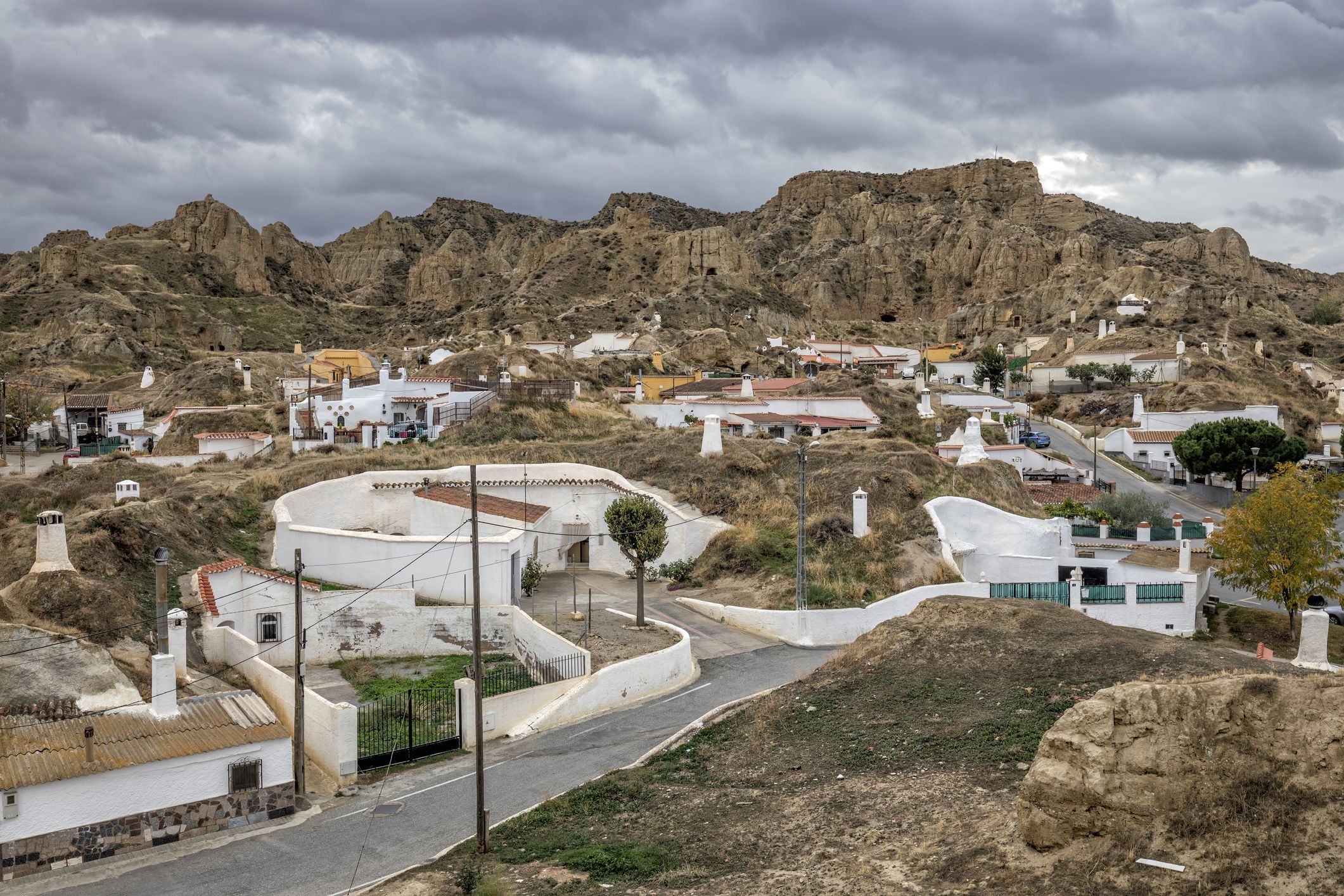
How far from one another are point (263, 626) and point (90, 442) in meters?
37.5

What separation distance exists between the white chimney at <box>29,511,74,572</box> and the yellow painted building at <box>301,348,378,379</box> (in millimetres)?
43971

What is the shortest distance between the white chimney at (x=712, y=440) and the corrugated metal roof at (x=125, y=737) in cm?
2137

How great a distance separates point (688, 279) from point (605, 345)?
28.9m

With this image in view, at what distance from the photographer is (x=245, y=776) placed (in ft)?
55.7

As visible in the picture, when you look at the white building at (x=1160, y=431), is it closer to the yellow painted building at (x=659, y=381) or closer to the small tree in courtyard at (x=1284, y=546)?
the yellow painted building at (x=659, y=381)

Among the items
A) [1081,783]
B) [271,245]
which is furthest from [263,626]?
[271,245]

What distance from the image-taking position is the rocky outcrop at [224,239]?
420 ft

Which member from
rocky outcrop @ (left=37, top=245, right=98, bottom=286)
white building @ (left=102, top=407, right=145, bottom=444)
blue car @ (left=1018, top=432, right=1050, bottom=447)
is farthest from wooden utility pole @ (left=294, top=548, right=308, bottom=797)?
rocky outcrop @ (left=37, top=245, right=98, bottom=286)

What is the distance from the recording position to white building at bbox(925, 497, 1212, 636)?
2942 centimetres

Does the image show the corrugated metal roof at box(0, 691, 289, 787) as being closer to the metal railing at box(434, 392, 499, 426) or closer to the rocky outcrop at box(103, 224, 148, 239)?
the metal railing at box(434, 392, 499, 426)

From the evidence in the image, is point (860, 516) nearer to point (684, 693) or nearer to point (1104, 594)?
point (1104, 594)

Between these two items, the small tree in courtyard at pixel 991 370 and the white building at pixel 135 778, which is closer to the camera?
the white building at pixel 135 778

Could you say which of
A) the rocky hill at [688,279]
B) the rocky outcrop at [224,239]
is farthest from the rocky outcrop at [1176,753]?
the rocky outcrop at [224,239]

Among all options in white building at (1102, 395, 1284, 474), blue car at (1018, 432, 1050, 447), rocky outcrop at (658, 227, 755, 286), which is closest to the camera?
white building at (1102, 395, 1284, 474)
